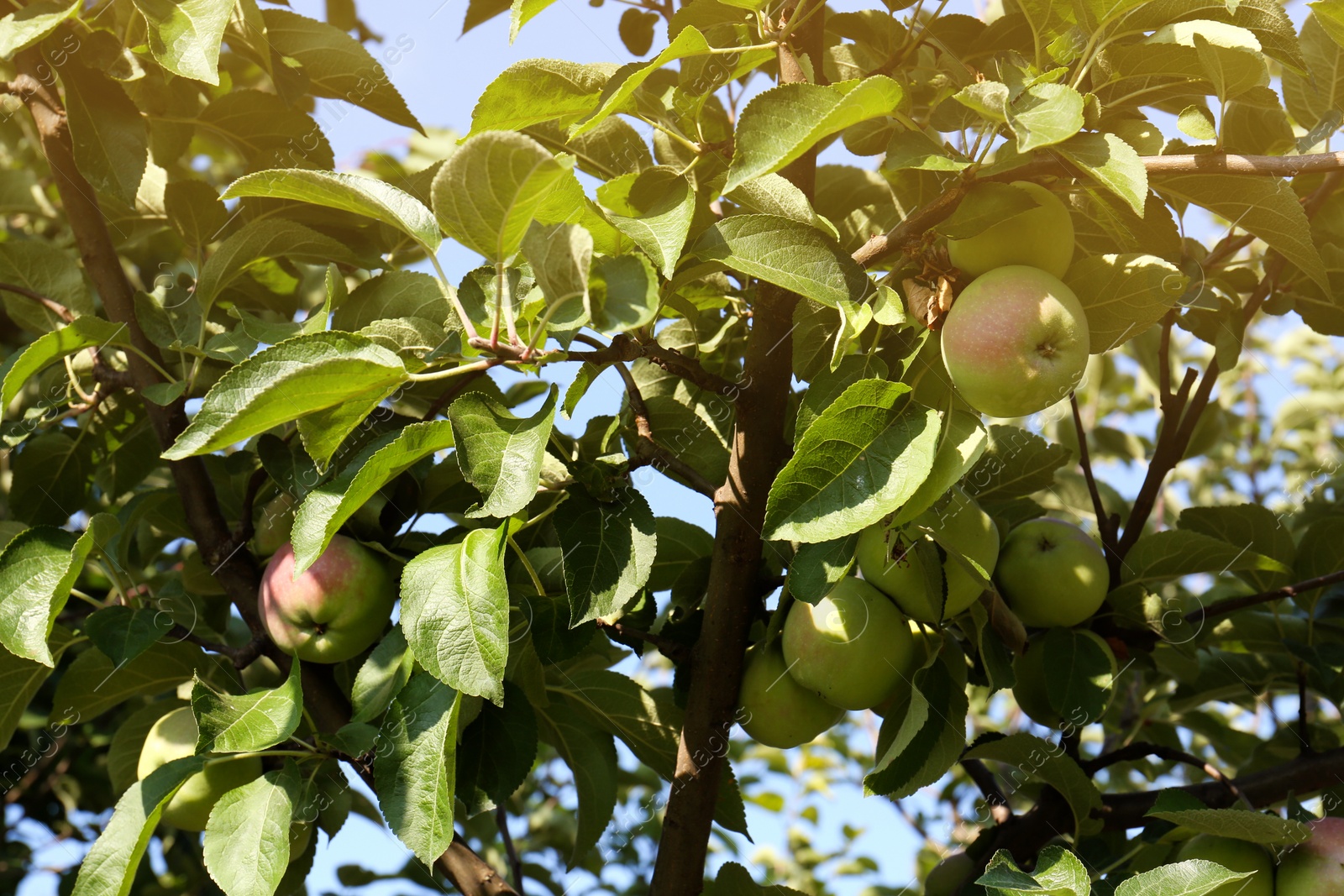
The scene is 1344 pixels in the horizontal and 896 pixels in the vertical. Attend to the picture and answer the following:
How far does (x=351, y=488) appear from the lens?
989mm

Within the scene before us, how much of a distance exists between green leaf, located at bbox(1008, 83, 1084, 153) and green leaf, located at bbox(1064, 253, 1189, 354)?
0.20m

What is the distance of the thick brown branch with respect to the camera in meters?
1.54

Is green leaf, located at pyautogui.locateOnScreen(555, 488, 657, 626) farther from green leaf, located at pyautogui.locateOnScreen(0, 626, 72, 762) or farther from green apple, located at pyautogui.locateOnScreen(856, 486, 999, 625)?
green leaf, located at pyautogui.locateOnScreen(0, 626, 72, 762)

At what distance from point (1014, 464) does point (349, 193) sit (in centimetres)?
102

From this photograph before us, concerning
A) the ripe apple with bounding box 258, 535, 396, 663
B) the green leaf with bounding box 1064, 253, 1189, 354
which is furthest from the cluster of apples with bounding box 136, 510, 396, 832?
the green leaf with bounding box 1064, 253, 1189, 354

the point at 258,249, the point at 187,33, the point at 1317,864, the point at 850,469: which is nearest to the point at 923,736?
the point at 850,469

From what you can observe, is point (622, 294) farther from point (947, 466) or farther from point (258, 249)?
point (258, 249)

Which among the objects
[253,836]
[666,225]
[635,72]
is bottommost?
[253,836]

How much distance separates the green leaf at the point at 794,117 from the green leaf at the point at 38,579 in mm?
874

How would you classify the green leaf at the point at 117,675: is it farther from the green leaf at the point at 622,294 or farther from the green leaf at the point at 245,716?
the green leaf at the point at 622,294

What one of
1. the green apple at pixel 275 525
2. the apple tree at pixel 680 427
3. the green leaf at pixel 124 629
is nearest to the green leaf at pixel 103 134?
the apple tree at pixel 680 427

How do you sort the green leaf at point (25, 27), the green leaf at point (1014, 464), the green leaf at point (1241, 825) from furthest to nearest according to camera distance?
the green leaf at point (1014, 464)
the green leaf at point (25, 27)
the green leaf at point (1241, 825)

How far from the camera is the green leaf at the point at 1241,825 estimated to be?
1.13m

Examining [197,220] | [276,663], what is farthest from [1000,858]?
[197,220]
